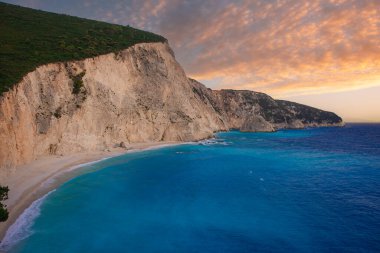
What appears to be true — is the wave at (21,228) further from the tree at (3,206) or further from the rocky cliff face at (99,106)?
the rocky cliff face at (99,106)

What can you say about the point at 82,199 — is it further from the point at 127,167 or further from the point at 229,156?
the point at 229,156

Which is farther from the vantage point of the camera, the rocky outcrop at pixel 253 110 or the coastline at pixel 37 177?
the rocky outcrop at pixel 253 110

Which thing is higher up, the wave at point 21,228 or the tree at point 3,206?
the tree at point 3,206

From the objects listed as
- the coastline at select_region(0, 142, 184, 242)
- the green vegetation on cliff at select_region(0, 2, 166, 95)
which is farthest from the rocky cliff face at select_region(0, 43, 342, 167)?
the green vegetation on cliff at select_region(0, 2, 166, 95)

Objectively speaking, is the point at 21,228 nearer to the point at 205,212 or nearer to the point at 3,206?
the point at 3,206

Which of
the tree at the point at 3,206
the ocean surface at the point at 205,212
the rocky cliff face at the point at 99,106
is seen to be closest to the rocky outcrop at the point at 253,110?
the rocky cliff face at the point at 99,106

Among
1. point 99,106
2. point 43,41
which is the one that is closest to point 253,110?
point 99,106

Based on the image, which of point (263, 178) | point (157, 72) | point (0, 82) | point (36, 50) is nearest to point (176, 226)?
point (263, 178)
